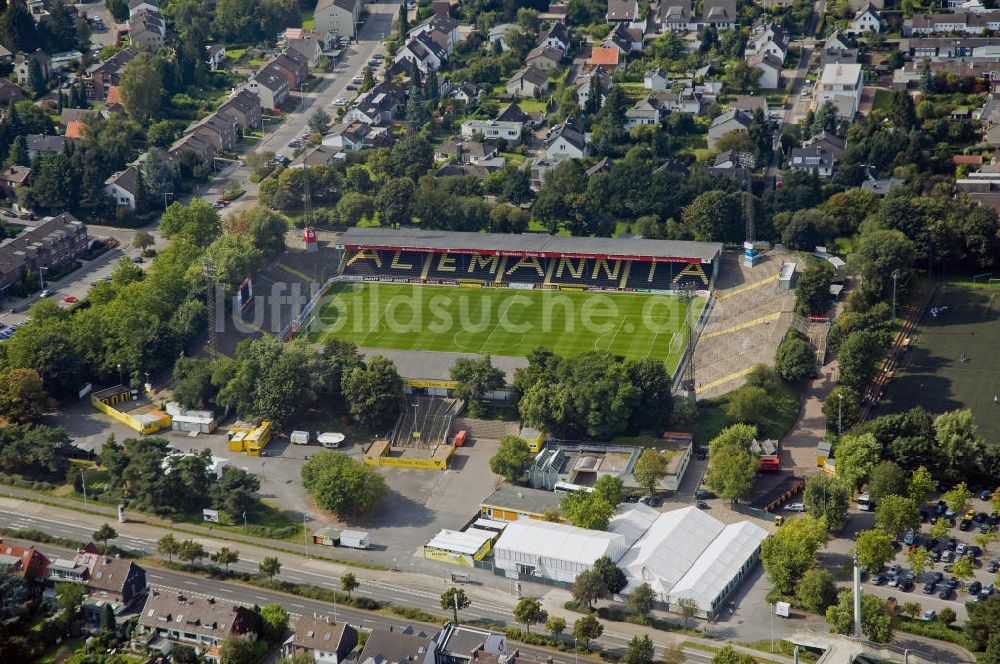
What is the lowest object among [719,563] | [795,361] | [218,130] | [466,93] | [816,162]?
[719,563]

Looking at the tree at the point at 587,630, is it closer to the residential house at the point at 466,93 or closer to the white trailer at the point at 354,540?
the white trailer at the point at 354,540

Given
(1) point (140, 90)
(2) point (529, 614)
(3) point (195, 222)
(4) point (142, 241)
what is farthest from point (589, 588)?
(1) point (140, 90)

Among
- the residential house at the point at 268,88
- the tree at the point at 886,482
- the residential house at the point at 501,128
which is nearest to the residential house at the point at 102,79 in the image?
the residential house at the point at 268,88

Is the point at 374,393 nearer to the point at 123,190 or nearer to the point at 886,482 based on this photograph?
the point at 886,482

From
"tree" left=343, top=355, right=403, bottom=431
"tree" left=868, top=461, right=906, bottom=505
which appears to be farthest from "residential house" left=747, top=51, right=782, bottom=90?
"tree" left=868, top=461, right=906, bottom=505

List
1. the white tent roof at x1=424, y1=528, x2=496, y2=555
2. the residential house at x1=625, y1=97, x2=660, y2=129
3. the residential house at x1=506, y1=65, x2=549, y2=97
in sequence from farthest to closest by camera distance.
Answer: the residential house at x1=506, y1=65, x2=549, y2=97 < the residential house at x1=625, y1=97, x2=660, y2=129 < the white tent roof at x1=424, y1=528, x2=496, y2=555

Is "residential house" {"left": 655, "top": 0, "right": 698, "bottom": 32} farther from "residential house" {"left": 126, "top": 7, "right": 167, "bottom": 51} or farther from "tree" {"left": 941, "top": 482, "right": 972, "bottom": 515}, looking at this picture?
"tree" {"left": 941, "top": 482, "right": 972, "bottom": 515}
